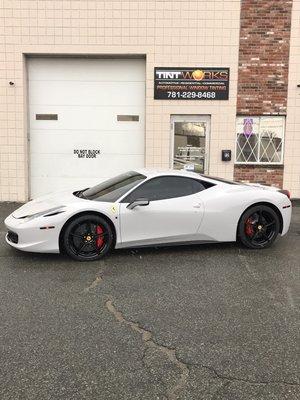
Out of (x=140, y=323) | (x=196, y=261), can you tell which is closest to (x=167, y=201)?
(x=196, y=261)

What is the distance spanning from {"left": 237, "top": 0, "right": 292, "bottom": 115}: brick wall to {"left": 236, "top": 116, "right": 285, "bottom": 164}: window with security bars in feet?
0.75

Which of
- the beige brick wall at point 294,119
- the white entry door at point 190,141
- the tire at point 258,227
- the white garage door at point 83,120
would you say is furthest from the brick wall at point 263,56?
the tire at point 258,227

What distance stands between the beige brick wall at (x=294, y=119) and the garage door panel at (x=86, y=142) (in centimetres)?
370

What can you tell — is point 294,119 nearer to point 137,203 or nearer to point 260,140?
point 260,140

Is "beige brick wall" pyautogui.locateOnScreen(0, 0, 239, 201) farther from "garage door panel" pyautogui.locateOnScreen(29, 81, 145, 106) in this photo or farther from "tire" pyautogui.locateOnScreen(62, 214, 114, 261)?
"tire" pyautogui.locateOnScreen(62, 214, 114, 261)

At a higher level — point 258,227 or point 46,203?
point 46,203

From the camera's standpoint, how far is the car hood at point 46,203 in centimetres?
611

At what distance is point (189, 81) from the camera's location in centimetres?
1120

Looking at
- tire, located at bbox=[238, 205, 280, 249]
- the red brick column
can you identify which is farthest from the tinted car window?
the red brick column

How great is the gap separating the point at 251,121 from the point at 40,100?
5.34m

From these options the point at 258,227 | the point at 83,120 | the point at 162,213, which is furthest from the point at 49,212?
the point at 83,120

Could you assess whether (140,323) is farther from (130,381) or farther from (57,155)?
(57,155)

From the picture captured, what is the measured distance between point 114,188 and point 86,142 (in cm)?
542

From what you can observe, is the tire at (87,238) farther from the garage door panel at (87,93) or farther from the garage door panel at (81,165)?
the garage door panel at (87,93)
